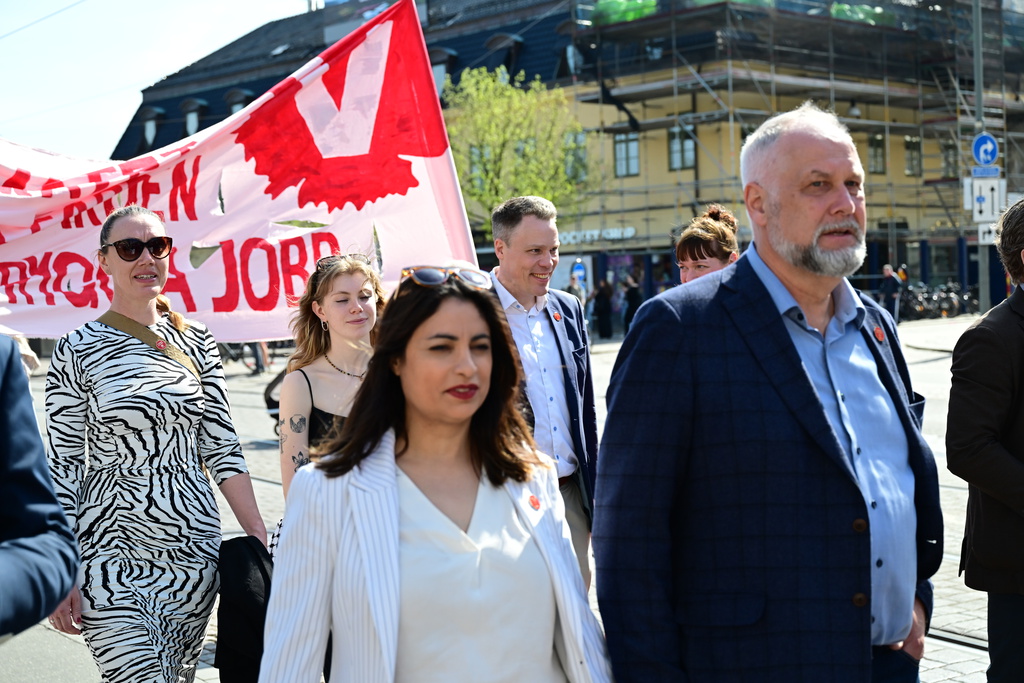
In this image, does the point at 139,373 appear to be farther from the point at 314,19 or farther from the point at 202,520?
the point at 314,19

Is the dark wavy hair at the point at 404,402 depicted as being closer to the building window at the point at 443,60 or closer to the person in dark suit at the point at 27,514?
the person in dark suit at the point at 27,514

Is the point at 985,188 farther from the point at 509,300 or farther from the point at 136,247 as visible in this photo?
the point at 136,247

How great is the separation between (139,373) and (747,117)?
3445 cm

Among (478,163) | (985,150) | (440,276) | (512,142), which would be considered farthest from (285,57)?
(440,276)

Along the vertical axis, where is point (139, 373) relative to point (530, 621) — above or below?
above

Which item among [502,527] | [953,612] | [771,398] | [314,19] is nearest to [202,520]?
[502,527]

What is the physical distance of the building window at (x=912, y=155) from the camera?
41562 millimetres

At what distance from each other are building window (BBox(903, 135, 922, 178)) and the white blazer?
41637 mm

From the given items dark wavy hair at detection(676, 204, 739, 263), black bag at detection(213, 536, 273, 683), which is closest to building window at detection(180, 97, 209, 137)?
dark wavy hair at detection(676, 204, 739, 263)

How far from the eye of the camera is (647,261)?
3881cm

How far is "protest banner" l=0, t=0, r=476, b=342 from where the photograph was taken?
5.86m

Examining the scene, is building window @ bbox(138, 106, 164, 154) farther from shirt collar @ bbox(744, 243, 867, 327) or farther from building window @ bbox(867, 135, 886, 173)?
shirt collar @ bbox(744, 243, 867, 327)

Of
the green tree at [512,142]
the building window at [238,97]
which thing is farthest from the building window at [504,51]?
the building window at [238,97]

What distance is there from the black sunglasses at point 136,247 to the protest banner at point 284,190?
1.70m
